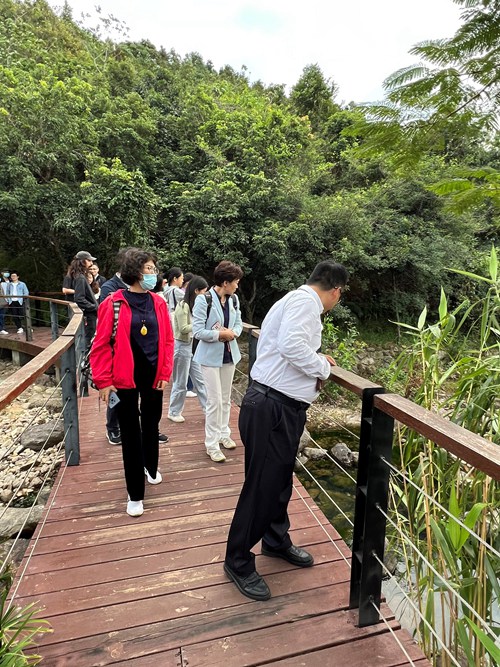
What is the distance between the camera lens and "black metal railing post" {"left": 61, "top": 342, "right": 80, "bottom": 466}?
3.06m

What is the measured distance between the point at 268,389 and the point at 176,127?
545 inches

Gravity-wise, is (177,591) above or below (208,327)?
below

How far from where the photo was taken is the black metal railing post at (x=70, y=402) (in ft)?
10.0

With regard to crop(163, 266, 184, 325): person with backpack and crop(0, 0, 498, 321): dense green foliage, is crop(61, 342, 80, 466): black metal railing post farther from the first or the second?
crop(0, 0, 498, 321): dense green foliage

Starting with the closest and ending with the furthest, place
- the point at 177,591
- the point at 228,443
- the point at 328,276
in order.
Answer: the point at 328,276, the point at 177,591, the point at 228,443

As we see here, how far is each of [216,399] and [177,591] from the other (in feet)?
4.63

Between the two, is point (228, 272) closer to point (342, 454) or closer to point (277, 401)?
point (277, 401)

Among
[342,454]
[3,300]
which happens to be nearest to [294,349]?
[342,454]

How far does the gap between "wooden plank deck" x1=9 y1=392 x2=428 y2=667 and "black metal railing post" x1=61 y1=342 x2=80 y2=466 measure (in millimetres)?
302

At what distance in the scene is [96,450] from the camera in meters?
3.59

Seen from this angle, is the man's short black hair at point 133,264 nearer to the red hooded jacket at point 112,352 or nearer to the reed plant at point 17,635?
the red hooded jacket at point 112,352

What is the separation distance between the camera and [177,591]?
1986 mm

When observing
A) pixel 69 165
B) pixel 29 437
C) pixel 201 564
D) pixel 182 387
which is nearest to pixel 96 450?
pixel 182 387

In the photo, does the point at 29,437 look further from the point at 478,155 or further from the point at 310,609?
the point at 478,155
